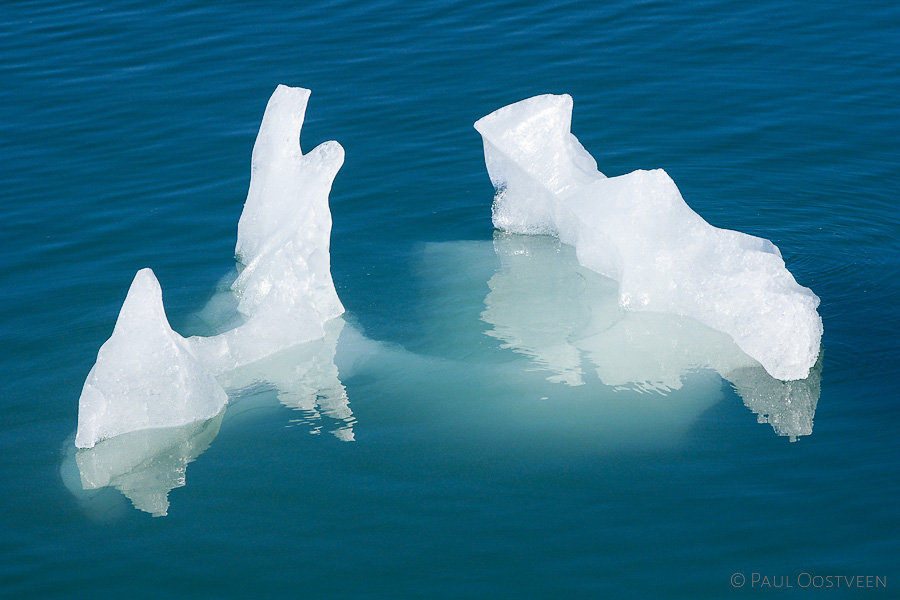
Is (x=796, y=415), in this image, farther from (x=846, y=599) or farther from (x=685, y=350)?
(x=846, y=599)

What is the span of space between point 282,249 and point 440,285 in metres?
1.46

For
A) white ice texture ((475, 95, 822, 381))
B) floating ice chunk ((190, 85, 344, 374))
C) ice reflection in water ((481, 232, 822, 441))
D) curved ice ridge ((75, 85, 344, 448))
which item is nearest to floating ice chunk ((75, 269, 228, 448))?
curved ice ridge ((75, 85, 344, 448))

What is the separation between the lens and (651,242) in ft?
25.3

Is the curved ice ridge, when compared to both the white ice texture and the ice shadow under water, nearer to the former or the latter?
the ice shadow under water

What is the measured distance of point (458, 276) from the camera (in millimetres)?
8625

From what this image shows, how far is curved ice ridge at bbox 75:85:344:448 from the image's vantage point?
21.4 feet

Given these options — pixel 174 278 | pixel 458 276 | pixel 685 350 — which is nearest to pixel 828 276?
pixel 685 350

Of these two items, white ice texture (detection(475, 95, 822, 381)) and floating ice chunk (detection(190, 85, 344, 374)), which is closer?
white ice texture (detection(475, 95, 822, 381))

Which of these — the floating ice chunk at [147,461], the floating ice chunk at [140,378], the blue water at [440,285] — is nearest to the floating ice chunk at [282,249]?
the blue water at [440,285]

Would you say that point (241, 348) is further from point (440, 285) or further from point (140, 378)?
point (440, 285)

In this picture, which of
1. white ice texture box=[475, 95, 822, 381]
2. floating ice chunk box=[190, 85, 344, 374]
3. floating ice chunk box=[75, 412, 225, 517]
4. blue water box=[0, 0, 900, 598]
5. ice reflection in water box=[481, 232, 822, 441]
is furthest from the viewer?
floating ice chunk box=[190, 85, 344, 374]

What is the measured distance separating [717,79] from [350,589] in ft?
29.9

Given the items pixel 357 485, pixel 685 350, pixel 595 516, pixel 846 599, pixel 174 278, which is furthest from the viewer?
pixel 174 278

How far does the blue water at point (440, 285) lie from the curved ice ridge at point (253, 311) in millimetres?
372
